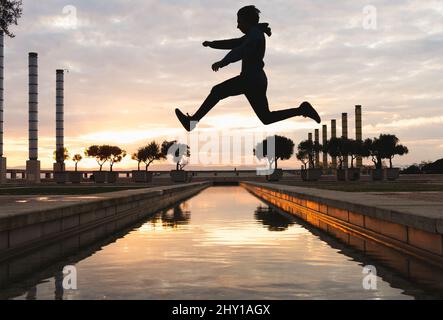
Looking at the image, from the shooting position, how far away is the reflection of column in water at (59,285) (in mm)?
6154

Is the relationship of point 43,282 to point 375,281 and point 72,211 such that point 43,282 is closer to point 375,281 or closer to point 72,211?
point 375,281

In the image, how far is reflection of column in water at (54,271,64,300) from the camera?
20.2ft

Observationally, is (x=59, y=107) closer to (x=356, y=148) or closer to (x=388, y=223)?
(x=356, y=148)

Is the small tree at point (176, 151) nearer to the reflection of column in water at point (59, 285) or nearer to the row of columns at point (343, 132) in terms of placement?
the row of columns at point (343, 132)

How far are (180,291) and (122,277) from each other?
120 cm

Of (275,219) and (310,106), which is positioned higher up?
(310,106)

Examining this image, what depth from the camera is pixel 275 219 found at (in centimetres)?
1664

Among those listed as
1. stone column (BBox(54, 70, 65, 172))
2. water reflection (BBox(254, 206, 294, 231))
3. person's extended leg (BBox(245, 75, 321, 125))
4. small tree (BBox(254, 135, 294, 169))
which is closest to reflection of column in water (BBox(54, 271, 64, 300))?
person's extended leg (BBox(245, 75, 321, 125))

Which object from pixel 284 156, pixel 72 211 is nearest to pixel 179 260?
pixel 72 211

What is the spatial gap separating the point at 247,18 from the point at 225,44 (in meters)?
0.65

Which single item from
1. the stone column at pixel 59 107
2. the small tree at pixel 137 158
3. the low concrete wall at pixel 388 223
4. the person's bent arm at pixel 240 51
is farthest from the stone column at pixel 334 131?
the person's bent arm at pixel 240 51

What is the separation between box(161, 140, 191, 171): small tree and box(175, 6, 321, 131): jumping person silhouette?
97997mm

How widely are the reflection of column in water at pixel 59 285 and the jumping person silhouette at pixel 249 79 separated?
3945mm
